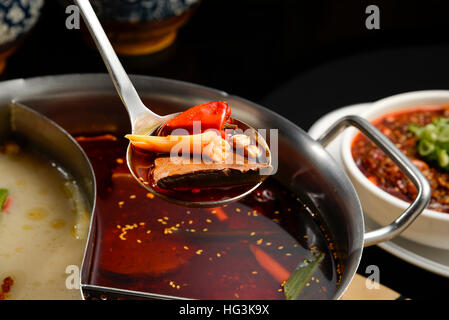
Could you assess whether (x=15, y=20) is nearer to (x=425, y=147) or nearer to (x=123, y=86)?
(x=123, y=86)

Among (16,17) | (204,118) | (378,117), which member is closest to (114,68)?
(204,118)

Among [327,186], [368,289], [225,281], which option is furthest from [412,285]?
[225,281]

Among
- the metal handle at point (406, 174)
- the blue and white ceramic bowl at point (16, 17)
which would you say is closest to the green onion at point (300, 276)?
the metal handle at point (406, 174)

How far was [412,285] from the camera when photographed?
1.50 m

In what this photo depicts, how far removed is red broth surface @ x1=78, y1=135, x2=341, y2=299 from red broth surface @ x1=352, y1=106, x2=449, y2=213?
0.28 meters

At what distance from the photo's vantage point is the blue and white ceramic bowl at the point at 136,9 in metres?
1.93

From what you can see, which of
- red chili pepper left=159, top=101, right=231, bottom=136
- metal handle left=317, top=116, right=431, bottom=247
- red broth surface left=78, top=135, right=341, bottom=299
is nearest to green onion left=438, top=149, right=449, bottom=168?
metal handle left=317, top=116, right=431, bottom=247

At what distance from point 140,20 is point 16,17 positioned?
1.27ft

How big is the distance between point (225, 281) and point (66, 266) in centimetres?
36

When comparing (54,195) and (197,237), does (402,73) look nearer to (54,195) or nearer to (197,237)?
(197,237)

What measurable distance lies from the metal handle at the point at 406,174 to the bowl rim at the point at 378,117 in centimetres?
15

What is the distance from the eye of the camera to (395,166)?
66.3 inches

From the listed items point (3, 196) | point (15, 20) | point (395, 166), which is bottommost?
point (395, 166)

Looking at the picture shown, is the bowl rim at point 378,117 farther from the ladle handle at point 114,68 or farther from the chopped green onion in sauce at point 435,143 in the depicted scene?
the ladle handle at point 114,68
